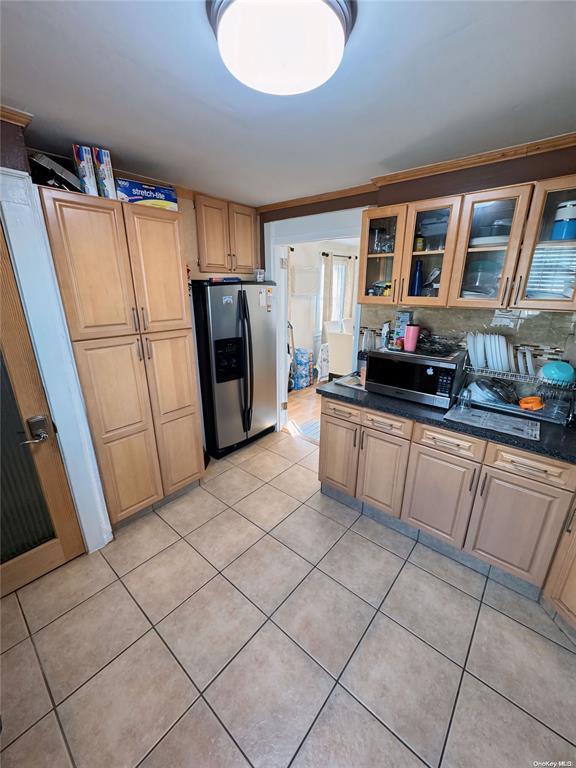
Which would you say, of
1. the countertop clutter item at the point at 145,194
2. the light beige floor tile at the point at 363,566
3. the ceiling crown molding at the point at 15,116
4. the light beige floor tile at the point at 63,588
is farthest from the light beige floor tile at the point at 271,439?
the ceiling crown molding at the point at 15,116

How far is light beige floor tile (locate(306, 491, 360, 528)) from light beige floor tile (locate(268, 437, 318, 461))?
62cm

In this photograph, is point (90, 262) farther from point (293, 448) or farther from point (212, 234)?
point (293, 448)

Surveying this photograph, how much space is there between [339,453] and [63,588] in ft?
6.34

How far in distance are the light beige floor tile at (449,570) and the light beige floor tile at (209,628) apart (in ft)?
3.55

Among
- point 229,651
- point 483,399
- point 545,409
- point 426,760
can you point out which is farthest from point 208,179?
point 426,760

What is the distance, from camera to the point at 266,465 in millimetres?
3006

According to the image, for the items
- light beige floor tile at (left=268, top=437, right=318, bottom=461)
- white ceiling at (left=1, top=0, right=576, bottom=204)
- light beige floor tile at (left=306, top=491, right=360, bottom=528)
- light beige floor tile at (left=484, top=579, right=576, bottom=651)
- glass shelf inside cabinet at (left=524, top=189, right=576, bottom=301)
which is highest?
white ceiling at (left=1, top=0, right=576, bottom=204)

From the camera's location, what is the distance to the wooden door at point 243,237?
2.97 metres

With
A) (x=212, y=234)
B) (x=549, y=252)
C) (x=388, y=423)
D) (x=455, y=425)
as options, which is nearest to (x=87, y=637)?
(x=388, y=423)

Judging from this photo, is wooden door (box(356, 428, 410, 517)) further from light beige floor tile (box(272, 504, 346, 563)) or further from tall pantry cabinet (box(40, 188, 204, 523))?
tall pantry cabinet (box(40, 188, 204, 523))

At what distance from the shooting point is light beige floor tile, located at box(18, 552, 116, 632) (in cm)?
165

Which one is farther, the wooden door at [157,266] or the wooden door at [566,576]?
the wooden door at [157,266]

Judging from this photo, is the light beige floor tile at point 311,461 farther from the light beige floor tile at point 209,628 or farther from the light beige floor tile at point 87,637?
the light beige floor tile at point 87,637

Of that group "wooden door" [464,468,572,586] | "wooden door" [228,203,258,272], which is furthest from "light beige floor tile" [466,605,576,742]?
"wooden door" [228,203,258,272]
